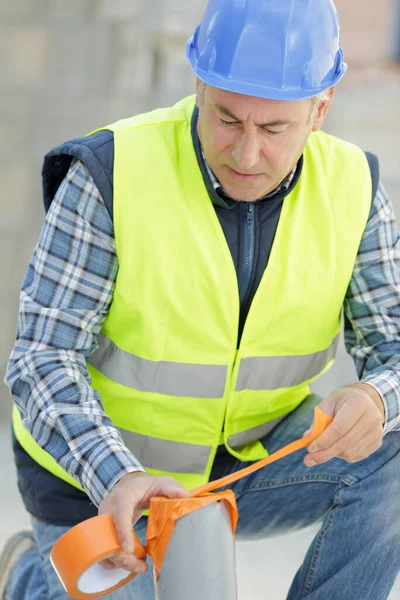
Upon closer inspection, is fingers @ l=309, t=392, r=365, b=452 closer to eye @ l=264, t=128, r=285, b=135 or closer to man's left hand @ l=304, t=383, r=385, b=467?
man's left hand @ l=304, t=383, r=385, b=467

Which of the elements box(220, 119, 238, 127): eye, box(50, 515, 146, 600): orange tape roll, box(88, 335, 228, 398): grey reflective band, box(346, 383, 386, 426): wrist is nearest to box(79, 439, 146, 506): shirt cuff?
box(50, 515, 146, 600): orange tape roll

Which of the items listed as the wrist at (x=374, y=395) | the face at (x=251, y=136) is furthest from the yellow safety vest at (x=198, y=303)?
the wrist at (x=374, y=395)

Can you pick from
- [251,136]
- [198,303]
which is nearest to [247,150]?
[251,136]

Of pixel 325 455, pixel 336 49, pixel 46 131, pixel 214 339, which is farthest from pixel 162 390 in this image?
pixel 46 131

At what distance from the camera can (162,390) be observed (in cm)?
165

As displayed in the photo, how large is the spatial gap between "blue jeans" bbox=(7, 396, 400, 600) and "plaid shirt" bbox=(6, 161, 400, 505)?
123mm

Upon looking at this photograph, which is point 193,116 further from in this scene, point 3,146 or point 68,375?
point 3,146

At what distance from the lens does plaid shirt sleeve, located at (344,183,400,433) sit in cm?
172

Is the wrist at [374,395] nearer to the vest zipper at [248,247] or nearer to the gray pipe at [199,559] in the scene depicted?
the vest zipper at [248,247]

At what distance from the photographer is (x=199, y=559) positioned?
1260mm

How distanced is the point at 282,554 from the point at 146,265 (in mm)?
1062

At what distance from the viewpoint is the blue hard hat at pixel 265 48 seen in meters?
1.45

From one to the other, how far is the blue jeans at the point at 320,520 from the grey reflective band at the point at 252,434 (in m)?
0.01

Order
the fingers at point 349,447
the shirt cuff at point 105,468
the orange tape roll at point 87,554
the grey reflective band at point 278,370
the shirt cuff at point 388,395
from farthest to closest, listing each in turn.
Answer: the grey reflective band at point 278,370
the shirt cuff at point 388,395
the fingers at point 349,447
the shirt cuff at point 105,468
the orange tape roll at point 87,554
